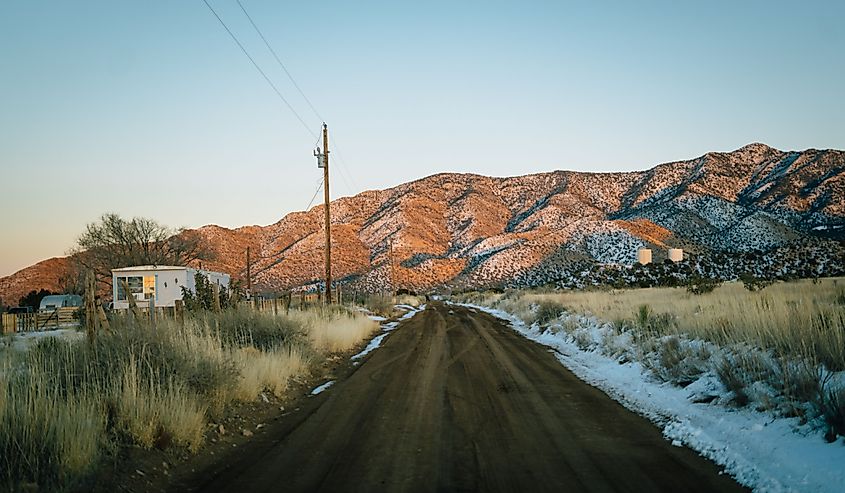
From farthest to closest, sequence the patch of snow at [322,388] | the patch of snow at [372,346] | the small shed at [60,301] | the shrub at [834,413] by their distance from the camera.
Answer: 1. the small shed at [60,301]
2. the patch of snow at [372,346]
3. the patch of snow at [322,388]
4. the shrub at [834,413]

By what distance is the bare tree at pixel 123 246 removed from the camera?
6862 cm

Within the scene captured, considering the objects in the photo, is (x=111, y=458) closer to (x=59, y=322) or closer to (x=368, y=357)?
(x=368, y=357)

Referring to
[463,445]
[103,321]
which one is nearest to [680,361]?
[463,445]

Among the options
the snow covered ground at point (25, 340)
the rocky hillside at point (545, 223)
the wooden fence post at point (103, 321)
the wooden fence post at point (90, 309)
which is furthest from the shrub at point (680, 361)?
the rocky hillside at point (545, 223)

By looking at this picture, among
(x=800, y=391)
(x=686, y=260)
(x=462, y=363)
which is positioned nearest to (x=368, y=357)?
(x=462, y=363)

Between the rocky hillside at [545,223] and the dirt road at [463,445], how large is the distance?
197 ft

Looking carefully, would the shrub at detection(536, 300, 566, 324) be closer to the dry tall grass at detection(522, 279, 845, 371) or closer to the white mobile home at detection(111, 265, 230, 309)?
the dry tall grass at detection(522, 279, 845, 371)

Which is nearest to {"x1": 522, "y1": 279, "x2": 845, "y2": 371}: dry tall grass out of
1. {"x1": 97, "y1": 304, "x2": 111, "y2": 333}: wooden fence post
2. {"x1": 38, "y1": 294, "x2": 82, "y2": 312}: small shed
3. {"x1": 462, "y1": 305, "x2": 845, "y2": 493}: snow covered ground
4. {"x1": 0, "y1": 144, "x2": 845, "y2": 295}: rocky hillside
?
{"x1": 462, "y1": 305, "x2": 845, "y2": 493}: snow covered ground

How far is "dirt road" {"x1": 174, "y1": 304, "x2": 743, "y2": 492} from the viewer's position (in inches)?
242

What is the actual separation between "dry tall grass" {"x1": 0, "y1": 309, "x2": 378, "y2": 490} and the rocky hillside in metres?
63.3

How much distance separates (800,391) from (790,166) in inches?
4039

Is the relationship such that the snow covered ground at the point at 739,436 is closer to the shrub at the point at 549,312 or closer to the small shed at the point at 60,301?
the shrub at the point at 549,312

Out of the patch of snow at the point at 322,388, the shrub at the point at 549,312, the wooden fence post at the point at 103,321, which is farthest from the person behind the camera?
the shrub at the point at 549,312

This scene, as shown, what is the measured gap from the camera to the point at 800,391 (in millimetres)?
7676
